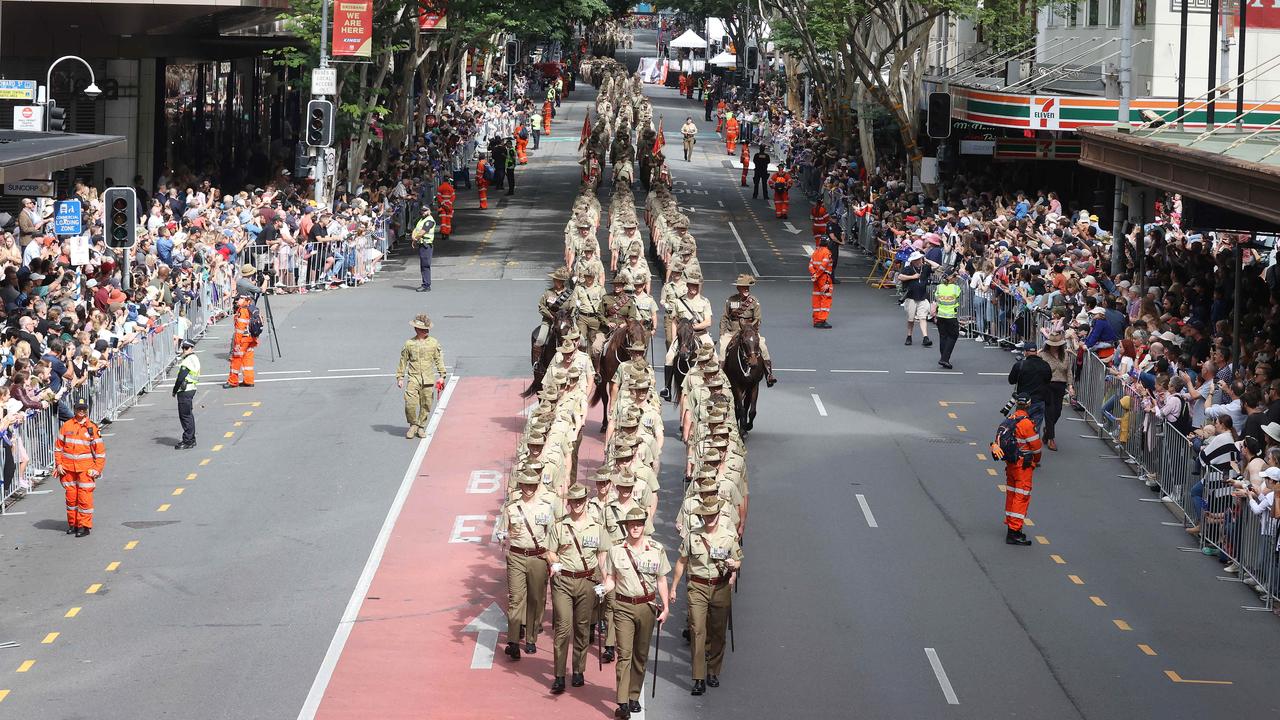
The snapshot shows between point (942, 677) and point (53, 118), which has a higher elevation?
point (53, 118)

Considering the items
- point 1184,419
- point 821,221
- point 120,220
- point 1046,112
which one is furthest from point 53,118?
point 1184,419

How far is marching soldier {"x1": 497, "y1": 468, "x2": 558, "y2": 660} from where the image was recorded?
15578 mm

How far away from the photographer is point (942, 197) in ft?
150

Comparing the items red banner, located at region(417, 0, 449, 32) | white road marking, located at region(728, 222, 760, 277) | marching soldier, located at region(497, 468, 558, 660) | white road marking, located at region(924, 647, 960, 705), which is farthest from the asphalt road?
red banner, located at region(417, 0, 449, 32)

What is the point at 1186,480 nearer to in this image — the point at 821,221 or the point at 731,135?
the point at 821,221

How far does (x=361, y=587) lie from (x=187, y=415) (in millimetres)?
6916

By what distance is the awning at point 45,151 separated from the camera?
80.4ft

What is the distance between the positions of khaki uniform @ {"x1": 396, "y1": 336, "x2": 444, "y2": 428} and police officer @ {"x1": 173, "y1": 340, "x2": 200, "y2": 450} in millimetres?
2773

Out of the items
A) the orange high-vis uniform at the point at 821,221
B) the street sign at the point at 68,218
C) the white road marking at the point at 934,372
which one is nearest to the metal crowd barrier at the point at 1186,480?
the white road marking at the point at 934,372

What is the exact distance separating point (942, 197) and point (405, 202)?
15.0 m

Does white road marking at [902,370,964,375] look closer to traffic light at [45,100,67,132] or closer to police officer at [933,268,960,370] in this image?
police officer at [933,268,960,370]

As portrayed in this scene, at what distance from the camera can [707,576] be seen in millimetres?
14875

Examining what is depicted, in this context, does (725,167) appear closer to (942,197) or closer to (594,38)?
(942,197)

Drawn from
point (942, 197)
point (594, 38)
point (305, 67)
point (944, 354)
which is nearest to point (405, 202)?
point (305, 67)
